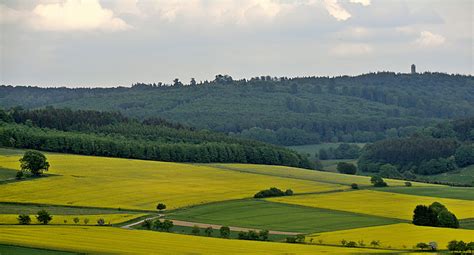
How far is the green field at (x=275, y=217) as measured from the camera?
93.4m

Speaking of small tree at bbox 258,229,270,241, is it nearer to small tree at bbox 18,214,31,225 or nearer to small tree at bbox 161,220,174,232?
small tree at bbox 161,220,174,232

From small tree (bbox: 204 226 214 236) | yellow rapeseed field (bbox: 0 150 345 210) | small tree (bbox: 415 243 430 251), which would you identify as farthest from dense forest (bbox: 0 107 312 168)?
small tree (bbox: 415 243 430 251)

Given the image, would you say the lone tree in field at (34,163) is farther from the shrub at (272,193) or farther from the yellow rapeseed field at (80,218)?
the yellow rapeseed field at (80,218)

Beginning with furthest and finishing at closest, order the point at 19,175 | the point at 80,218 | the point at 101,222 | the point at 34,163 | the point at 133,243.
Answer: the point at 34,163 → the point at 19,175 → the point at 80,218 → the point at 101,222 → the point at 133,243

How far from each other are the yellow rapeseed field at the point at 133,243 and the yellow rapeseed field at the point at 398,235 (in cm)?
473

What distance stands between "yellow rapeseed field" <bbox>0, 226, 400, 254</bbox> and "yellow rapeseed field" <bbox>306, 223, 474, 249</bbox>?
4726 millimetres

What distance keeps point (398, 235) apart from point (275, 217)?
795 inches

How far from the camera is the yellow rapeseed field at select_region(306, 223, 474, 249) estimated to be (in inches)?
3078

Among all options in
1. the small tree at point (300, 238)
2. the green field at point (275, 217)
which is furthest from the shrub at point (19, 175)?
the small tree at point (300, 238)

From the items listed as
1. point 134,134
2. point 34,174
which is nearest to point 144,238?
point 34,174

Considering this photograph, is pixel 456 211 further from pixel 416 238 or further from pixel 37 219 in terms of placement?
pixel 37 219

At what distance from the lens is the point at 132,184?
124375 mm

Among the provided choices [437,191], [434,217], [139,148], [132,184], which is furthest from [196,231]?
[139,148]

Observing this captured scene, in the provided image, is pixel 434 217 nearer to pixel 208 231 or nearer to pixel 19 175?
pixel 208 231
